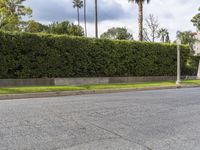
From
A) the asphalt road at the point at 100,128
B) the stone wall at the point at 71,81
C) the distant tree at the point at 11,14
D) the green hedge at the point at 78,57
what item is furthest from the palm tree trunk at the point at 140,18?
the asphalt road at the point at 100,128

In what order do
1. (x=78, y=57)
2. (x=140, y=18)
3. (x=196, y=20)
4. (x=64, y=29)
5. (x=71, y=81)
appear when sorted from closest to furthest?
(x=71, y=81), (x=78, y=57), (x=140, y=18), (x=196, y=20), (x=64, y=29)

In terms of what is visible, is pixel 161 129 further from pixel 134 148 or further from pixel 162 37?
pixel 162 37

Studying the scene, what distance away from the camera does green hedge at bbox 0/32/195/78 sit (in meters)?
18.7

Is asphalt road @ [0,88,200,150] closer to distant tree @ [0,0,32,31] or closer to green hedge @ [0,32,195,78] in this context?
green hedge @ [0,32,195,78]

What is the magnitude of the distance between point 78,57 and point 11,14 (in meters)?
17.8

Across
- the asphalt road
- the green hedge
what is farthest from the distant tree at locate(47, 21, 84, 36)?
the asphalt road

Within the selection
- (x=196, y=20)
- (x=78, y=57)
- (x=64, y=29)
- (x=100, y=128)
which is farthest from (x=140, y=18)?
(x=100, y=128)

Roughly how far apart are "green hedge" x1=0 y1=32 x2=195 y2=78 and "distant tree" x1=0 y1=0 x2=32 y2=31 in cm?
1571

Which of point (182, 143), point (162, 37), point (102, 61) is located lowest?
point (182, 143)

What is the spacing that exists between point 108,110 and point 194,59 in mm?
22783

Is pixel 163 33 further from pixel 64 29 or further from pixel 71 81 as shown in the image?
pixel 71 81

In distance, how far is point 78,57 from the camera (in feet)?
70.3

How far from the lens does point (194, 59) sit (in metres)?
30.2

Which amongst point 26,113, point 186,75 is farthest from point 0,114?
point 186,75
